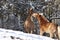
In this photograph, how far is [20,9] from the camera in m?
6.64

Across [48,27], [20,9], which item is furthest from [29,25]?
[20,9]

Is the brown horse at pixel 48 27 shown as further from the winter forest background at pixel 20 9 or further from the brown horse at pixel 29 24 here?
the winter forest background at pixel 20 9

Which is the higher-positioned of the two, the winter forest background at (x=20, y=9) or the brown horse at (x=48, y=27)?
the winter forest background at (x=20, y=9)

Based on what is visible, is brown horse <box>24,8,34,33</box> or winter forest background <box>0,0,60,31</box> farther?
winter forest background <box>0,0,60,31</box>

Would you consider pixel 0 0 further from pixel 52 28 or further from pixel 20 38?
pixel 20 38

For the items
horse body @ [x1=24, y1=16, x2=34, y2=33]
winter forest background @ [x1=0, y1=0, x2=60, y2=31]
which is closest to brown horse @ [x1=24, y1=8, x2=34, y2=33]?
horse body @ [x1=24, y1=16, x2=34, y2=33]

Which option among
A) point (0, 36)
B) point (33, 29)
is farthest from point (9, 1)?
point (0, 36)

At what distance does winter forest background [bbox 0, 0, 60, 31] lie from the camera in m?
6.51

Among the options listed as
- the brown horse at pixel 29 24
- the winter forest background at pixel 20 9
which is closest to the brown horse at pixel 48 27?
the brown horse at pixel 29 24

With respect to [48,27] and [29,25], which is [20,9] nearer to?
[29,25]

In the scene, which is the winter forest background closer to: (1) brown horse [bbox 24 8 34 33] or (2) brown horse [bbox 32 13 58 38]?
(1) brown horse [bbox 24 8 34 33]

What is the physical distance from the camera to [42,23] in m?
4.82

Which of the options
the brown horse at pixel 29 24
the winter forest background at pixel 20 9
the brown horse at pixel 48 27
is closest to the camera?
the brown horse at pixel 48 27

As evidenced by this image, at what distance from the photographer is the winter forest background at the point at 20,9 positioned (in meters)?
6.51
